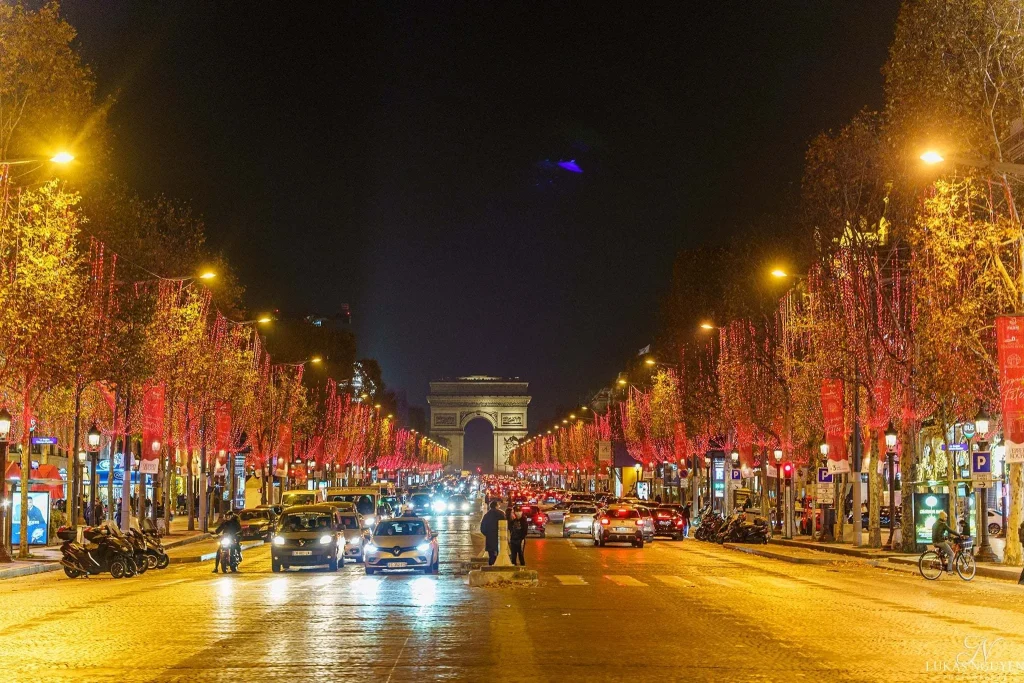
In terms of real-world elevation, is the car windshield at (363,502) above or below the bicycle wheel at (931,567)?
above

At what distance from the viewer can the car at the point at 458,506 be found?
9730cm

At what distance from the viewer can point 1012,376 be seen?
32094 millimetres

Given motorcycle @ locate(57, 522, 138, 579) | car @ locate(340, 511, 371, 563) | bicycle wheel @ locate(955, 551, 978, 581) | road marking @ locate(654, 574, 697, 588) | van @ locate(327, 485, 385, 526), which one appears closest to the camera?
road marking @ locate(654, 574, 697, 588)

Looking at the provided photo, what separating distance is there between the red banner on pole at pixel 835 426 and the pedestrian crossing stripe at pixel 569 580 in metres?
19.0

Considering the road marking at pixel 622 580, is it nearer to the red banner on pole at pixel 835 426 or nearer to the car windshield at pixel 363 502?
the red banner on pole at pixel 835 426

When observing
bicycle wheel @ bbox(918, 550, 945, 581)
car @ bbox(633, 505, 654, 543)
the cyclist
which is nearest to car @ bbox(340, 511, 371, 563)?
car @ bbox(633, 505, 654, 543)

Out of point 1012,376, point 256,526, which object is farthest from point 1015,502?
point 256,526

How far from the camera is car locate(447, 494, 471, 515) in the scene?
319 feet

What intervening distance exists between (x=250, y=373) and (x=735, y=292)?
24195mm

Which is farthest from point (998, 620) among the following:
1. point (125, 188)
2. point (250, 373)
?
point (250, 373)

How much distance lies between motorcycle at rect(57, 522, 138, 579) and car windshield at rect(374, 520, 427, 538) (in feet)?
20.5

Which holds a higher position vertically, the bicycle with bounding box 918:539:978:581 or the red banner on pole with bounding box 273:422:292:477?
the red banner on pole with bounding box 273:422:292:477

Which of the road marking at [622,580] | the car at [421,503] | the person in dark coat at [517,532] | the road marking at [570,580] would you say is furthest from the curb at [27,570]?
the car at [421,503]

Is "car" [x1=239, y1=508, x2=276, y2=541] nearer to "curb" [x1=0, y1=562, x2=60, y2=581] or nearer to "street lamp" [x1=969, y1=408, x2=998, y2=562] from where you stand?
"curb" [x1=0, y1=562, x2=60, y2=581]
